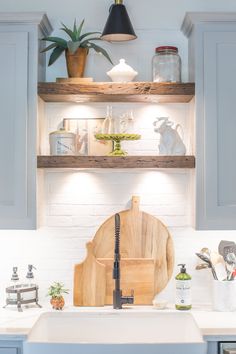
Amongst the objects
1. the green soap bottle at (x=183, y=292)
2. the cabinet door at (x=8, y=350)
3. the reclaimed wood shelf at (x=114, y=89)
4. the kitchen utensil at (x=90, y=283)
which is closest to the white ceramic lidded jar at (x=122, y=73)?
the reclaimed wood shelf at (x=114, y=89)

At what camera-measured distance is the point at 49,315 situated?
2.70 m

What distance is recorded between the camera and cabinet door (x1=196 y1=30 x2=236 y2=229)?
2643mm

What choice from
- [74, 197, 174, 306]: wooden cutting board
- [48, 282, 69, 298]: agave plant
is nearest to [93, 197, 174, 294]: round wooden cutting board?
[74, 197, 174, 306]: wooden cutting board

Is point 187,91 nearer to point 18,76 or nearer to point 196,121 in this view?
point 196,121

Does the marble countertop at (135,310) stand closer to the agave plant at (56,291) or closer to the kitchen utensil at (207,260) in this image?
the agave plant at (56,291)

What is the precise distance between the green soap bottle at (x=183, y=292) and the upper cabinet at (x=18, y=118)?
30.2 inches

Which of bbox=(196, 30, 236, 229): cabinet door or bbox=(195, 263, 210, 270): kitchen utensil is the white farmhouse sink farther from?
bbox=(196, 30, 236, 229): cabinet door

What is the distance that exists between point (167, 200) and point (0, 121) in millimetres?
934

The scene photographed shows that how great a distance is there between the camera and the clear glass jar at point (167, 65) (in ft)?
9.10

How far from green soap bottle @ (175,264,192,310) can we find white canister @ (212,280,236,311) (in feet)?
0.43

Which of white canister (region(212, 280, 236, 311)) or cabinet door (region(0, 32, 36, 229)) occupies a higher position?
cabinet door (region(0, 32, 36, 229))

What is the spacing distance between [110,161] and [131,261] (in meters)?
0.52

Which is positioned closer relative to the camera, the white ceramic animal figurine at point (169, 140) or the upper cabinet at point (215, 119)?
the upper cabinet at point (215, 119)

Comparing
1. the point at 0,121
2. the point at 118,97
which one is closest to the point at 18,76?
the point at 0,121
